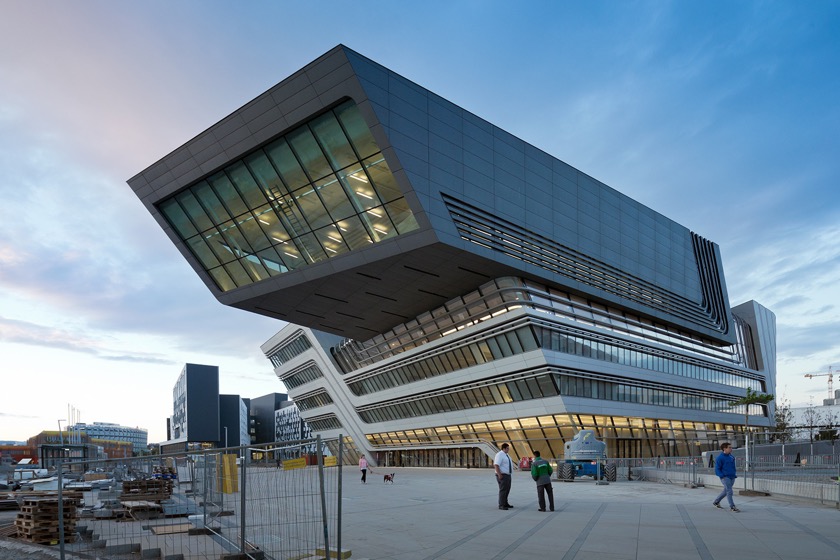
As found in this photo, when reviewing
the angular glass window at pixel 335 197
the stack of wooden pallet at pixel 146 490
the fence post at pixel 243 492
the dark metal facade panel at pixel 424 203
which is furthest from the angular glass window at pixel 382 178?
the fence post at pixel 243 492

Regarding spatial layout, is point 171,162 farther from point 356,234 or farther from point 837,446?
point 837,446

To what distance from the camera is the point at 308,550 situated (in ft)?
31.5

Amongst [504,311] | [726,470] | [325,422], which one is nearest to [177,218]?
[504,311]

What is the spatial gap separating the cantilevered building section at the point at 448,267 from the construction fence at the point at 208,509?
69.2 ft

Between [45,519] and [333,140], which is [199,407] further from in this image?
[45,519]

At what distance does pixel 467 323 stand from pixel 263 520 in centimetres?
3828

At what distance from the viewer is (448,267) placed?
131ft

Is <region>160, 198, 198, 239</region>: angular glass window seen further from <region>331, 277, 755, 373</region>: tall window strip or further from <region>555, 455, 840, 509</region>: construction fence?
<region>555, 455, 840, 509</region>: construction fence

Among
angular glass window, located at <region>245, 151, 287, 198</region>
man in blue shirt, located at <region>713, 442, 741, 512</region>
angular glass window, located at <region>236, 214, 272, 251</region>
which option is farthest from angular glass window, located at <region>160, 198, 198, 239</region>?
man in blue shirt, located at <region>713, 442, 741, 512</region>

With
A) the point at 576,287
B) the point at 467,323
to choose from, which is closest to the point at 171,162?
the point at 467,323

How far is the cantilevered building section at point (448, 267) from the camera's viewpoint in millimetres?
34375

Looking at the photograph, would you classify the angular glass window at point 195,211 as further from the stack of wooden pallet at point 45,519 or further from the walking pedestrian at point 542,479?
the walking pedestrian at point 542,479

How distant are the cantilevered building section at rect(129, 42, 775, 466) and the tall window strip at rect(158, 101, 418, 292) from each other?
0.11 m

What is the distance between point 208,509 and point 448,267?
2842cm
